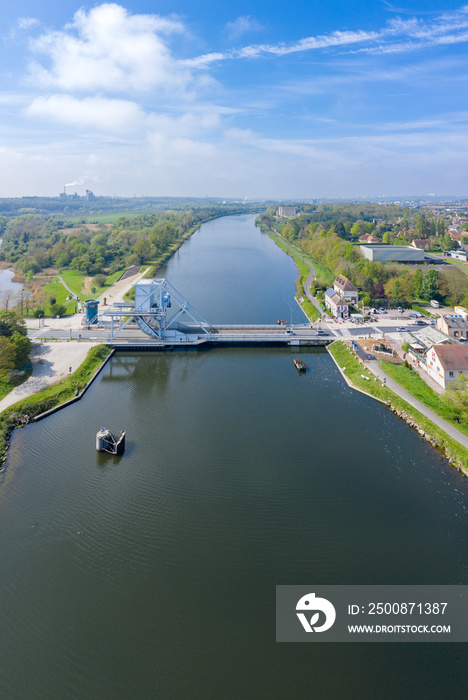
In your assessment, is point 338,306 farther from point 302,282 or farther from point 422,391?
point 302,282

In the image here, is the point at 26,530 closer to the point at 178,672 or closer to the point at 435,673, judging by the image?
the point at 178,672

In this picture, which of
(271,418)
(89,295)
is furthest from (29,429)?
(89,295)

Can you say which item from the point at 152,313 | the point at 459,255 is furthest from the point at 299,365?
the point at 459,255

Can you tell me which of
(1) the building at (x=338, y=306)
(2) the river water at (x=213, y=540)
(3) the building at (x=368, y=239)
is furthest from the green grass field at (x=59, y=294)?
(3) the building at (x=368, y=239)

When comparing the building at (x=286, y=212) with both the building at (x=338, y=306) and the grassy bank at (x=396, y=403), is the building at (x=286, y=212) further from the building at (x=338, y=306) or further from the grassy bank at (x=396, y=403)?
the grassy bank at (x=396, y=403)

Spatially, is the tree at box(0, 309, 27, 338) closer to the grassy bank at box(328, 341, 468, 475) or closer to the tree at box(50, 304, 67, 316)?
the tree at box(50, 304, 67, 316)

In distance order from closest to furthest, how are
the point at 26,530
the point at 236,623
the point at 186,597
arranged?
the point at 236,623 → the point at 186,597 → the point at 26,530
